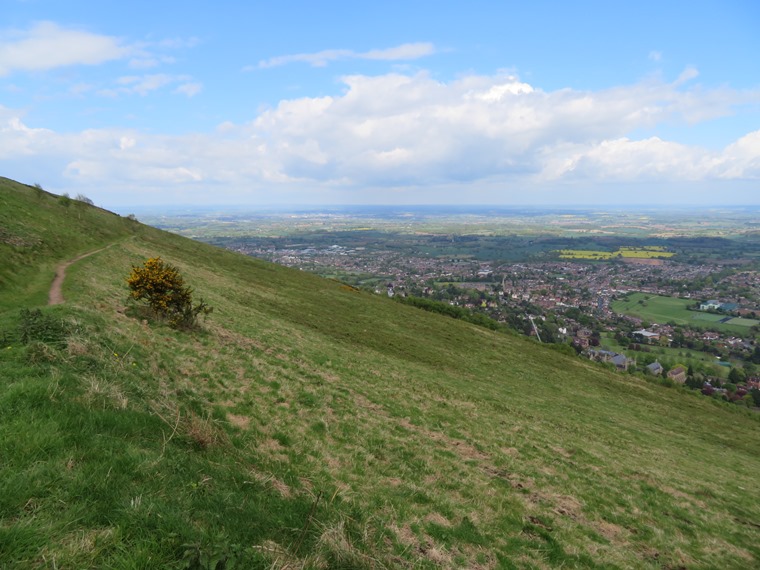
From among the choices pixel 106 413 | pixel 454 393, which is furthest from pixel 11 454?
pixel 454 393

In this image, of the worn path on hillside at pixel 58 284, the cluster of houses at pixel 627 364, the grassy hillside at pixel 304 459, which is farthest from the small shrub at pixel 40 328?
the cluster of houses at pixel 627 364

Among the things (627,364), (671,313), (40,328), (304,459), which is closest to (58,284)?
(40,328)

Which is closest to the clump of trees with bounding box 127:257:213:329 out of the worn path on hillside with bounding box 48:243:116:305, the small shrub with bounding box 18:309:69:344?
the worn path on hillside with bounding box 48:243:116:305

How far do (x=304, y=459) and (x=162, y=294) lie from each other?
51.0 feet

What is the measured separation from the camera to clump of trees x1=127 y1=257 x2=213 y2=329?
797 inches

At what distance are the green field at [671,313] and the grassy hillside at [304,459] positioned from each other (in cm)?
10820

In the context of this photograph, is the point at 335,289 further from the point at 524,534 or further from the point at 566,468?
the point at 524,534

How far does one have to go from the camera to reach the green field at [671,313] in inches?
4370

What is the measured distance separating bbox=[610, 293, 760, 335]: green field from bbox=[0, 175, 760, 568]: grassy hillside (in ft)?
355

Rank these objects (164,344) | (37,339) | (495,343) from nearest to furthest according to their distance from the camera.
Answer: (37,339), (164,344), (495,343)

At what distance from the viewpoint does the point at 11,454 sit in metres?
5.28

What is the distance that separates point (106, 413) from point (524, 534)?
10.5 meters

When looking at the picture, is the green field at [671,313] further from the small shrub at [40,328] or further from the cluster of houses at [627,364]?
the small shrub at [40,328]

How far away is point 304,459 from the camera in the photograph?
10.2 m
